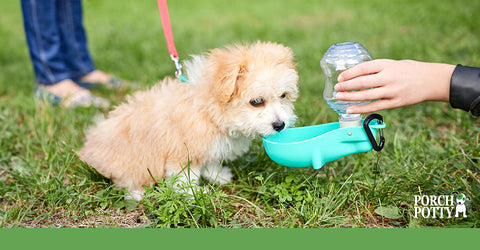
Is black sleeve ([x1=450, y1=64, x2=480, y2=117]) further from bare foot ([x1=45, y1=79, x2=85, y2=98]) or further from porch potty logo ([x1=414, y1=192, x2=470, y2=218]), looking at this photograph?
bare foot ([x1=45, y1=79, x2=85, y2=98])

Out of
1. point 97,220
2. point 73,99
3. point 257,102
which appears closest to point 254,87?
point 257,102

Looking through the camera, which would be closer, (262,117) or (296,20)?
(262,117)

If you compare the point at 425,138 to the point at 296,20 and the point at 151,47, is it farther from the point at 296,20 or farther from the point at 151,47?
the point at 296,20

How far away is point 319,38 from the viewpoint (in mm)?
6574

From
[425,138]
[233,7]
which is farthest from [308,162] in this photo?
[233,7]

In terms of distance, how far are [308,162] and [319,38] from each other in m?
4.49

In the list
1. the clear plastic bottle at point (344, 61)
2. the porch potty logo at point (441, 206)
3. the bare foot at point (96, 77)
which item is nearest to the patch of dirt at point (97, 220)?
the clear plastic bottle at point (344, 61)

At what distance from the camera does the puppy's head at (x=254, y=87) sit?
2412 millimetres

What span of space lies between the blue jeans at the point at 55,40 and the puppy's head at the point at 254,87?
289 cm

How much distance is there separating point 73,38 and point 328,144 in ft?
13.2

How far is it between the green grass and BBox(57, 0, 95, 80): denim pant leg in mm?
616

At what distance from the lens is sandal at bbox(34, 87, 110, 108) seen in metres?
4.39

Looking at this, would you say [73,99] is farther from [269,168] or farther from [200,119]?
[269,168]

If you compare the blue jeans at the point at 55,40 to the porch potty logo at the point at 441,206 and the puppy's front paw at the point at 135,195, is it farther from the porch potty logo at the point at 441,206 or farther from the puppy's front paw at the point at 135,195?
the porch potty logo at the point at 441,206
